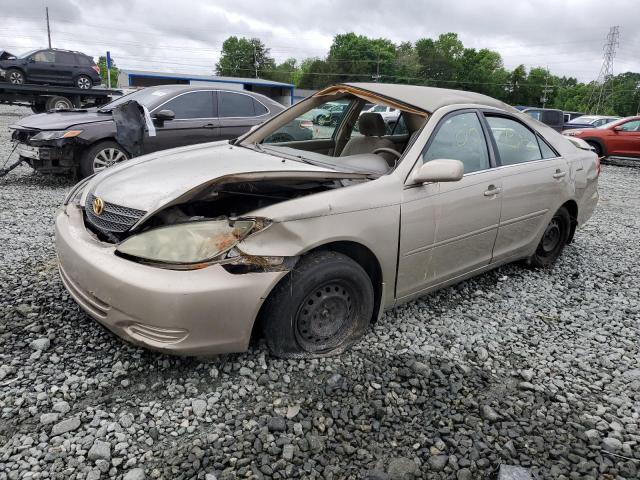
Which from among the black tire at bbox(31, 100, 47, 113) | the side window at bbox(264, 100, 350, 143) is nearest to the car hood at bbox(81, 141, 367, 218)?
the side window at bbox(264, 100, 350, 143)

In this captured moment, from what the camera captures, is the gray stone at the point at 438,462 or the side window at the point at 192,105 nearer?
the gray stone at the point at 438,462

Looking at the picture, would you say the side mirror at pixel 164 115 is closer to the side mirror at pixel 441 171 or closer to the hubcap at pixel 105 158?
the hubcap at pixel 105 158

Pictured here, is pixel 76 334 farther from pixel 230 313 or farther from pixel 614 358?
pixel 614 358

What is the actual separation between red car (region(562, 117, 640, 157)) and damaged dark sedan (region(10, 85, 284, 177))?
11.5m

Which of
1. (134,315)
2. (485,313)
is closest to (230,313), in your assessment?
(134,315)

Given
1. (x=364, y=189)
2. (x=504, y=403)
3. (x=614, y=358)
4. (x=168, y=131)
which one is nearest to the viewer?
(x=504, y=403)

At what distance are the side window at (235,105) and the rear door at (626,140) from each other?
11.7m

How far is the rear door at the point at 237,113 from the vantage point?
303 inches

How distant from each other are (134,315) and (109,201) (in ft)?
2.67

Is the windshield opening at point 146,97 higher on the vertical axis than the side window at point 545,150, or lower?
higher

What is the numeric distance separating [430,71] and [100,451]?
99.6 metres

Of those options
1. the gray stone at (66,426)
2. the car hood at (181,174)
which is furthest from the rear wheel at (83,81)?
the gray stone at (66,426)

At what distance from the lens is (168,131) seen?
282 inches

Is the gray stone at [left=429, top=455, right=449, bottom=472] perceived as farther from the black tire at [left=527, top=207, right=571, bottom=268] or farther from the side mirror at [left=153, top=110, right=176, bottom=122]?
the side mirror at [left=153, top=110, right=176, bottom=122]
